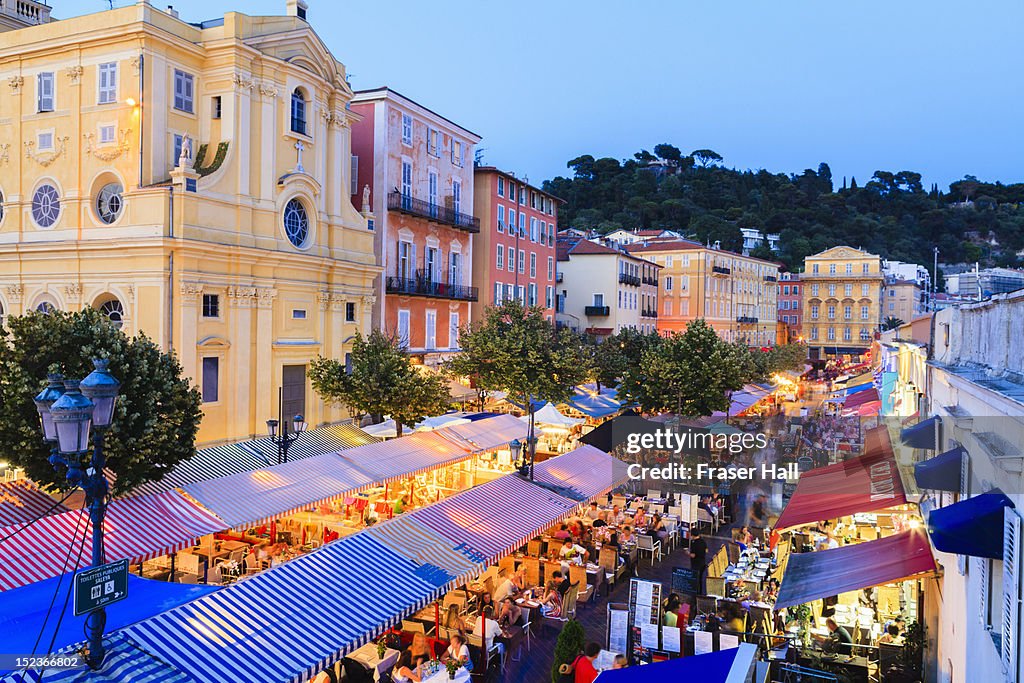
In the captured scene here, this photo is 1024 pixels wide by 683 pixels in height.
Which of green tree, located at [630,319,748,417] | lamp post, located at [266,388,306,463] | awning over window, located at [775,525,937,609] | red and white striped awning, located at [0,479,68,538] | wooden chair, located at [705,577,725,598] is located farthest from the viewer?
green tree, located at [630,319,748,417]

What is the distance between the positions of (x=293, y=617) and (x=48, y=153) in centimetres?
2239

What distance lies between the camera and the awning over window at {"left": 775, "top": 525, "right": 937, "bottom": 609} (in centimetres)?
1017

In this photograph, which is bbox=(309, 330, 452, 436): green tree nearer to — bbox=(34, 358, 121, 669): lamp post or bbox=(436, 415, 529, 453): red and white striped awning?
bbox=(436, 415, 529, 453): red and white striped awning

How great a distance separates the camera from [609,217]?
11269 cm

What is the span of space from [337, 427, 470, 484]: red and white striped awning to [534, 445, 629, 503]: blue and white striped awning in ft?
10.4

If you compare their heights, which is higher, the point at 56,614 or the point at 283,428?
the point at 56,614

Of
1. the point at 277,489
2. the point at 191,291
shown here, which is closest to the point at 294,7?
the point at 191,291

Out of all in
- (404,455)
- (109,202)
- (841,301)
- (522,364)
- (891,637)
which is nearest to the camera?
(891,637)

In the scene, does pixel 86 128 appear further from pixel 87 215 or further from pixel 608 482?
pixel 608 482

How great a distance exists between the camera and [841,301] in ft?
323

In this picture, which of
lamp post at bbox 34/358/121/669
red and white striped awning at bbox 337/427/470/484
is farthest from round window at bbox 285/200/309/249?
lamp post at bbox 34/358/121/669

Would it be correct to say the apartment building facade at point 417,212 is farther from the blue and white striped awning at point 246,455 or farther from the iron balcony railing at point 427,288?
the blue and white striped awning at point 246,455

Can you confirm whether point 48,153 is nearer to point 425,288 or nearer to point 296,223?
point 296,223

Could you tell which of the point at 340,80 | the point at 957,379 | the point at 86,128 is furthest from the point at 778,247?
the point at 957,379
